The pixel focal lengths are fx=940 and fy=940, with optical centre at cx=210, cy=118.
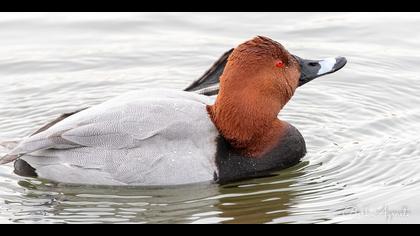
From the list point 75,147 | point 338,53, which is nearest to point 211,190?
point 75,147

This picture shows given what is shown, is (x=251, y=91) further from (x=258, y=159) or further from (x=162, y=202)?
(x=162, y=202)

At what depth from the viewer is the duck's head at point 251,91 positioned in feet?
29.2

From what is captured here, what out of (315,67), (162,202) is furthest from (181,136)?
(315,67)

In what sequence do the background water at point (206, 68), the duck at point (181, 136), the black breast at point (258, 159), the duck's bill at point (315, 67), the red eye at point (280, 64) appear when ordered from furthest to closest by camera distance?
the duck's bill at point (315, 67), the red eye at point (280, 64), the black breast at point (258, 159), the duck at point (181, 136), the background water at point (206, 68)

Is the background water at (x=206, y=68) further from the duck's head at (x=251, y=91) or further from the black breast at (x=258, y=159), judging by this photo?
the duck's head at (x=251, y=91)

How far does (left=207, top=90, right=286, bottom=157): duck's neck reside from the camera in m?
8.91

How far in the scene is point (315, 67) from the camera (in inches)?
375

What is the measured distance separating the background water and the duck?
152 millimetres

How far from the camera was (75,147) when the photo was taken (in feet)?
28.9

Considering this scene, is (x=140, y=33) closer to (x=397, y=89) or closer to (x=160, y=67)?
(x=160, y=67)

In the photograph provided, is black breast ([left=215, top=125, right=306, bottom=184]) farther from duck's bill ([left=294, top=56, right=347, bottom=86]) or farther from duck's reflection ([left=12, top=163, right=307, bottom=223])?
duck's bill ([left=294, top=56, right=347, bottom=86])

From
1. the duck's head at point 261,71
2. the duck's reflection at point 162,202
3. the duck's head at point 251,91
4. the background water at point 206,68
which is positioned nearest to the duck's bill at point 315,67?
the duck's head at point 261,71
